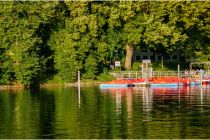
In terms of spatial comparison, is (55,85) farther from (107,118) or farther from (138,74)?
(107,118)

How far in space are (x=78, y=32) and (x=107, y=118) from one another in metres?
54.4

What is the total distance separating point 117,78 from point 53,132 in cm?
5889

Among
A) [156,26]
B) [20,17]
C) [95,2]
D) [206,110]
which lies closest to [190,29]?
[156,26]

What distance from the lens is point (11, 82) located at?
317 ft

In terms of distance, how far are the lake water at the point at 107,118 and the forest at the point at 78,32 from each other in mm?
32400

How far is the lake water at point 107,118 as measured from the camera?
120 ft

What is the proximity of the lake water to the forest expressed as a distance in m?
32.4

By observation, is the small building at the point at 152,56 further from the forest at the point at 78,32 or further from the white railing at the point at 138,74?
the white railing at the point at 138,74

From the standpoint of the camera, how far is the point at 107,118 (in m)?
44.9

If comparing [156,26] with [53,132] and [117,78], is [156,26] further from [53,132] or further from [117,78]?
[53,132]

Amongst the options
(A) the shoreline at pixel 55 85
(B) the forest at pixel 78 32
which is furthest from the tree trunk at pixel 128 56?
(A) the shoreline at pixel 55 85

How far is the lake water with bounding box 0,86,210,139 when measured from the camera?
36719mm

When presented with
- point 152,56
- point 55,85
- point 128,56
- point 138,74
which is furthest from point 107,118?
point 152,56

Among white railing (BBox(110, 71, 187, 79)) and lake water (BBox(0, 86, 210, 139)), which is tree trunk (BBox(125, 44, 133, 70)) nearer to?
white railing (BBox(110, 71, 187, 79))
